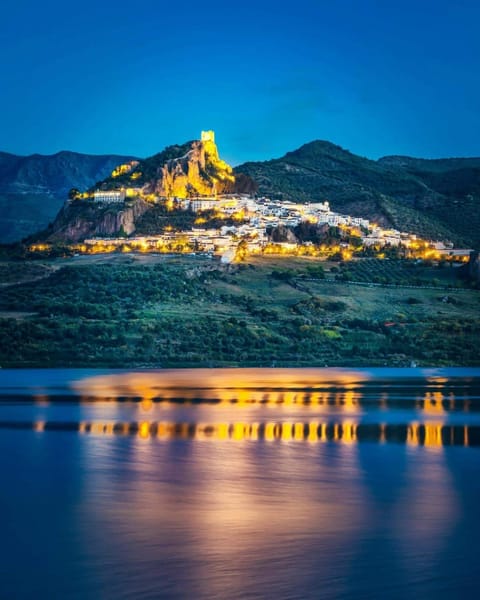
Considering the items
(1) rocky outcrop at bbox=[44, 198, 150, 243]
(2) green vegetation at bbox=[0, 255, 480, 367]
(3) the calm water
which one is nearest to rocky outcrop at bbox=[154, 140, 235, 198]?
(1) rocky outcrop at bbox=[44, 198, 150, 243]

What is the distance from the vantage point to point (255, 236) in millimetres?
135000

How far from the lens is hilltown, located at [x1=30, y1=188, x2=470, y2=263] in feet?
420

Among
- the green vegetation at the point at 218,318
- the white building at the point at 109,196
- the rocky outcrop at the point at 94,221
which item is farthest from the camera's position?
the white building at the point at 109,196

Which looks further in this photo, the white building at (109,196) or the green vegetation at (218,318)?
the white building at (109,196)

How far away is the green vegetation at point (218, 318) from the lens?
272 feet

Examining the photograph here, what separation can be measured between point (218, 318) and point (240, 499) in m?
64.0

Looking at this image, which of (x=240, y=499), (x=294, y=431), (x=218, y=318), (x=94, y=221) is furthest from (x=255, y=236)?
(x=240, y=499)

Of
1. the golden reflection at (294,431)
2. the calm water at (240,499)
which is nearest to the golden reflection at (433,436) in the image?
the golden reflection at (294,431)

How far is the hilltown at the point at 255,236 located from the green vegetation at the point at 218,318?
43.0ft

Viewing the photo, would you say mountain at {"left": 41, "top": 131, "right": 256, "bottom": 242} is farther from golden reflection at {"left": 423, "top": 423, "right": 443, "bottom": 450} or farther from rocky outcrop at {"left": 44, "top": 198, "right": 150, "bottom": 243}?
golden reflection at {"left": 423, "top": 423, "right": 443, "bottom": 450}

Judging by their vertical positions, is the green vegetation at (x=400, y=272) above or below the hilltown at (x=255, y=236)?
below

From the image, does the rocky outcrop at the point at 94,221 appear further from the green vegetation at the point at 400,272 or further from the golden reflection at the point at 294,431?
the golden reflection at the point at 294,431

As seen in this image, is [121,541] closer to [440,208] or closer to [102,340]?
[102,340]

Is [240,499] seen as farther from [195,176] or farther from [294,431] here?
[195,176]
